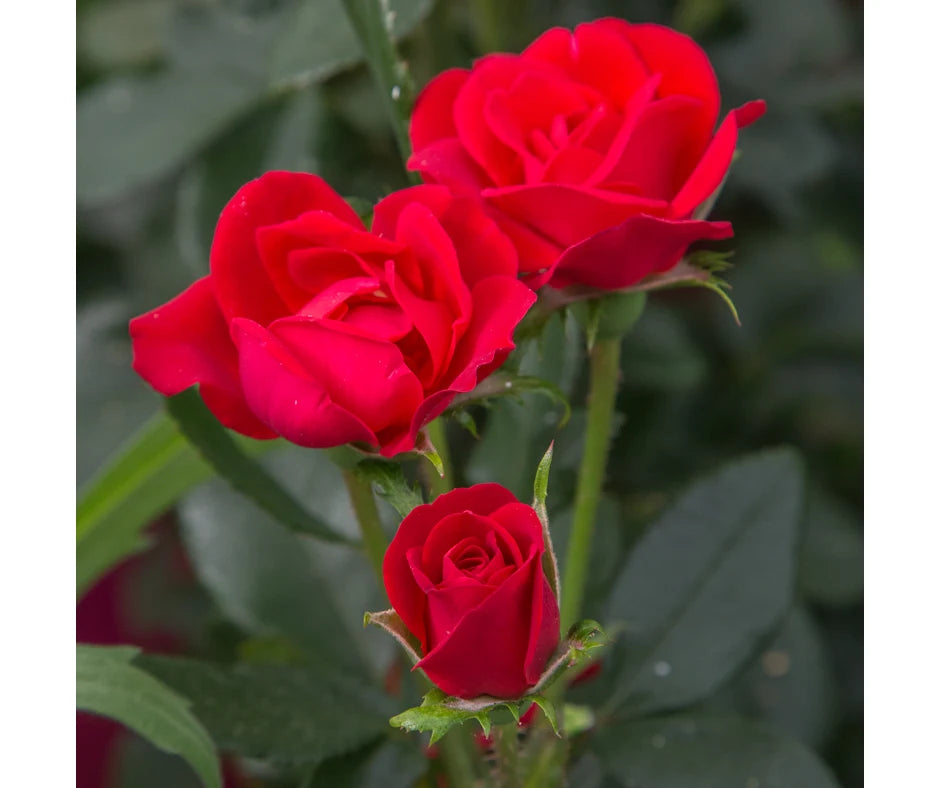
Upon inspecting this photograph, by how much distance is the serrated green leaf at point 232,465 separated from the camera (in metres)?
0.49

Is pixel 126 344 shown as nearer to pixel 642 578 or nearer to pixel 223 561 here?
pixel 223 561

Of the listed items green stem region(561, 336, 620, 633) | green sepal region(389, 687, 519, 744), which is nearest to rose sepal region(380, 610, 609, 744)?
green sepal region(389, 687, 519, 744)

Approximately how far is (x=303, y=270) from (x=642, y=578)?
0.35 m

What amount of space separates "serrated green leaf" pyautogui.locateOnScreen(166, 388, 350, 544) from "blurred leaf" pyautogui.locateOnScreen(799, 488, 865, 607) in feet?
1.89

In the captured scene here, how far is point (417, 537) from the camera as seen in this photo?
0.36m

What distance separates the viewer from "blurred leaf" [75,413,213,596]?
601 millimetres

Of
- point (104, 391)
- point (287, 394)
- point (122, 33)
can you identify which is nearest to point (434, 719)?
point (287, 394)

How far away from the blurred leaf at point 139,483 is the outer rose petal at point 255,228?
0.72ft

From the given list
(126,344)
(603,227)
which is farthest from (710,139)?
(126,344)

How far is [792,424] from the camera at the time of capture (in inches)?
44.1

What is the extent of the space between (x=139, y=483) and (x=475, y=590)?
32 cm

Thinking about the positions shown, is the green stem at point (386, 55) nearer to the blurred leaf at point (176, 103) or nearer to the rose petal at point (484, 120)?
the rose petal at point (484, 120)

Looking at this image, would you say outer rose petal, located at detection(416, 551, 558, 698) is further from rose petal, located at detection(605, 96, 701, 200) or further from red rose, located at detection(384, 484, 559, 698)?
rose petal, located at detection(605, 96, 701, 200)

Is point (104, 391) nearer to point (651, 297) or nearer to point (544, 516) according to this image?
point (651, 297)
